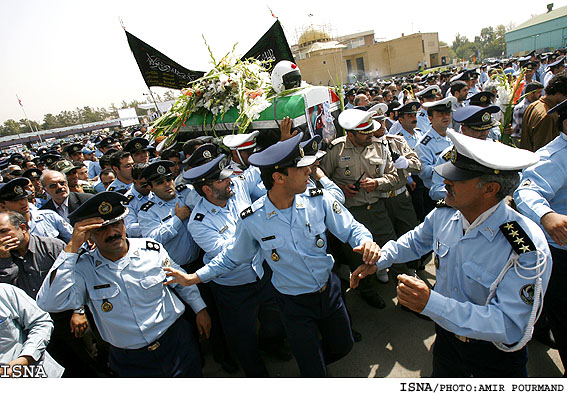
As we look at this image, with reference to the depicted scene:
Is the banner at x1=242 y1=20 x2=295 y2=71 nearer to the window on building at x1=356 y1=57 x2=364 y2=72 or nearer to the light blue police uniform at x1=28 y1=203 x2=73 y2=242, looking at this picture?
the light blue police uniform at x1=28 y1=203 x2=73 y2=242

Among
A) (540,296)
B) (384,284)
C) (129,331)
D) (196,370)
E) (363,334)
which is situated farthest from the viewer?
(384,284)

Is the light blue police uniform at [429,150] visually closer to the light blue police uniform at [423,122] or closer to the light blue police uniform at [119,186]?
the light blue police uniform at [423,122]

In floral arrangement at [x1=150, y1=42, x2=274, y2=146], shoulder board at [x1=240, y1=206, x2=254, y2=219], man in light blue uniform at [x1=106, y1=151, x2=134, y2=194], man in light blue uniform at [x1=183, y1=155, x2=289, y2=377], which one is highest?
floral arrangement at [x1=150, y1=42, x2=274, y2=146]

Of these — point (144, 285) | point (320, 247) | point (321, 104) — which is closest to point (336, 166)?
point (321, 104)

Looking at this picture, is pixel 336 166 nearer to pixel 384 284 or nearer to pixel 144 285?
pixel 384 284

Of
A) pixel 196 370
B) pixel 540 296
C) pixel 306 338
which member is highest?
pixel 540 296

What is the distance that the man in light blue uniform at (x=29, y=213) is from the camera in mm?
3566

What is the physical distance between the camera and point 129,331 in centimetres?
229

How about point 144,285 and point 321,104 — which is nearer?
point 144,285

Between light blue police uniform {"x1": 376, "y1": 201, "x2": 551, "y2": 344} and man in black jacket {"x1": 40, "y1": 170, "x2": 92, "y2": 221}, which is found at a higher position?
man in black jacket {"x1": 40, "y1": 170, "x2": 92, "y2": 221}

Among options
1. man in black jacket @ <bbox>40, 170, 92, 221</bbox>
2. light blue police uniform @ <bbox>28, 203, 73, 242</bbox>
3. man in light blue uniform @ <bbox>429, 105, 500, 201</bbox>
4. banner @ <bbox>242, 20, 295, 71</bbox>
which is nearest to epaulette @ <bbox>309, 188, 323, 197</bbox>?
man in light blue uniform @ <bbox>429, 105, 500, 201</bbox>

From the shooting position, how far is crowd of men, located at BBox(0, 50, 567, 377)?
1.59 metres

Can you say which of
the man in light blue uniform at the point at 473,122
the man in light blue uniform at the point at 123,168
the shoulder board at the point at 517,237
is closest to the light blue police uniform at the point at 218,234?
the shoulder board at the point at 517,237
